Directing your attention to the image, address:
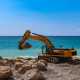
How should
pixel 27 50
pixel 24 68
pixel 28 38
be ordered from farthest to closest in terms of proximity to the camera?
pixel 27 50 < pixel 28 38 < pixel 24 68

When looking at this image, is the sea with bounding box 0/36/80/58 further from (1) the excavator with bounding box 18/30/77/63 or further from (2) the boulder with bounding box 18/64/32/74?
(2) the boulder with bounding box 18/64/32/74

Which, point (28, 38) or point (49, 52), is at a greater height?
point (28, 38)

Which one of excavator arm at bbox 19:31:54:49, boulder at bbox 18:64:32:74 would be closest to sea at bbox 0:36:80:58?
excavator arm at bbox 19:31:54:49

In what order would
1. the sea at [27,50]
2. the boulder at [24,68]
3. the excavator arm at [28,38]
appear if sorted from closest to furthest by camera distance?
1. the boulder at [24,68]
2. the excavator arm at [28,38]
3. the sea at [27,50]

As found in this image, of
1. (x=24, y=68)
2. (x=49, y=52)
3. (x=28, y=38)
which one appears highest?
(x=28, y=38)

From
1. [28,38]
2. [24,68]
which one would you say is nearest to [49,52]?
[28,38]

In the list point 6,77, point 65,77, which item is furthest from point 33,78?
point 65,77

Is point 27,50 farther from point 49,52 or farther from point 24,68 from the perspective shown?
point 24,68

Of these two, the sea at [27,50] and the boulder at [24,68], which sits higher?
the sea at [27,50]

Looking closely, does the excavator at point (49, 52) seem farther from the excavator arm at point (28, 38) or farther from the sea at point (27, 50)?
the sea at point (27, 50)

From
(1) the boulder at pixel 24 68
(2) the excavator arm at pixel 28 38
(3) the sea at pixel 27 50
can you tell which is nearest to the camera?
(1) the boulder at pixel 24 68

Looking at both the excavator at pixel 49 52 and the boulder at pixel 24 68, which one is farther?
the excavator at pixel 49 52

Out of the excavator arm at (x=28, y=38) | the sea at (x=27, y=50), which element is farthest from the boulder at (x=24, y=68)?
the sea at (x=27, y=50)

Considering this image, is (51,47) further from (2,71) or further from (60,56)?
(2,71)
